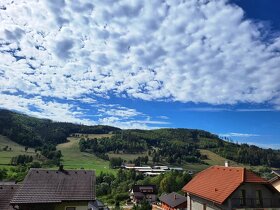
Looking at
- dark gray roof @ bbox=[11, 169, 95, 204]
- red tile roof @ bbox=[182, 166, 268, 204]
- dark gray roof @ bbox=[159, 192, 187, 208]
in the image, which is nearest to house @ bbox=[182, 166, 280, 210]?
red tile roof @ bbox=[182, 166, 268, 204]

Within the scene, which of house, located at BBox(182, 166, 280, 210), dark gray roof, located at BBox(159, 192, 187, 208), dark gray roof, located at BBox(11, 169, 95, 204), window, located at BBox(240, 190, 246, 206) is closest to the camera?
dark gray roof, located at BBox(11, 169, 95, 204)

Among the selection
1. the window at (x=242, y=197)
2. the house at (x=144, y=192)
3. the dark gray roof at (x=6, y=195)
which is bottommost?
the house at (x=144, y=192)

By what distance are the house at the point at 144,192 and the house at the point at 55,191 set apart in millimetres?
78861

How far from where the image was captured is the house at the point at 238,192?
103 feet

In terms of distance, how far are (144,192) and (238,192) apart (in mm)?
81955

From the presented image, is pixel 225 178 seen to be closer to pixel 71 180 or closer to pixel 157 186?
pixel 71 180

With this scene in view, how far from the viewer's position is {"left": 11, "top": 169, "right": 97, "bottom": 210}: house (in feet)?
90.8

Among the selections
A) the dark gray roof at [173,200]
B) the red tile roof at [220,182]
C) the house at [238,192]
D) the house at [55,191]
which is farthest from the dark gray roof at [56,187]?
the dark gray roof at [173,200]

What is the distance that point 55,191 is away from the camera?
28.6 m

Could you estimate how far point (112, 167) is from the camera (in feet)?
613

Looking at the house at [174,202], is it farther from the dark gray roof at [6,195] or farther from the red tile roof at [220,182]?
the dark gray roof at [6,195]

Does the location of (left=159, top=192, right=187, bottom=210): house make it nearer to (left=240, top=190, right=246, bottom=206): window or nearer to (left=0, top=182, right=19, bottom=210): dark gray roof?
(left=240, top=190, right=246, bottom=206): window

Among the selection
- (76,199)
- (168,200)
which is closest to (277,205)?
(76,199)

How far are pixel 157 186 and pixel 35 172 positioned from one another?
92.6m
